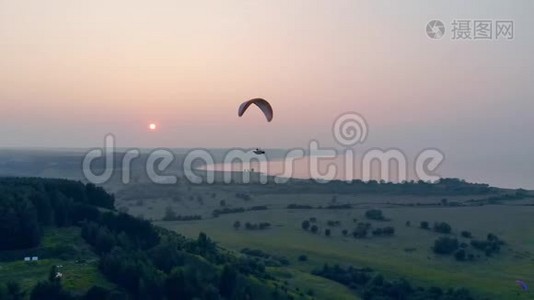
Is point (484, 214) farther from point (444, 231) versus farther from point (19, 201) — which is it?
point (19, 201)

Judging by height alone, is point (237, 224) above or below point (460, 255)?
above

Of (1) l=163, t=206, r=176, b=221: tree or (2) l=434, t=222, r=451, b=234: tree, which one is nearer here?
(2) l=434, t=222, r=451, b=234: tree

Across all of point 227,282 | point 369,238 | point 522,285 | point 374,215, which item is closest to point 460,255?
point 369,238

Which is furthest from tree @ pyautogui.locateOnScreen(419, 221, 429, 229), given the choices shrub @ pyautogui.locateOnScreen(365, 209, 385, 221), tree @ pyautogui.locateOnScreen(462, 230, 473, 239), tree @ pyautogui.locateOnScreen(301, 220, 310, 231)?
tree @ pyautogui.locateOnScreen(301, 220, 310, 231)

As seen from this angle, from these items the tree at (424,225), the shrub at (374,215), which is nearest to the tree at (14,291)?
the tree at (424,225)

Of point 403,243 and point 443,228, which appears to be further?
point 443,228

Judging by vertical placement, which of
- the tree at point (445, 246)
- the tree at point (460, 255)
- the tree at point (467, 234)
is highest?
the tree at point (467, 234)

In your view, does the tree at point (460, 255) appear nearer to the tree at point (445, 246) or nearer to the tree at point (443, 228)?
the tree at point (445, 246)

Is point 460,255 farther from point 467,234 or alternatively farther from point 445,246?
point 467,234

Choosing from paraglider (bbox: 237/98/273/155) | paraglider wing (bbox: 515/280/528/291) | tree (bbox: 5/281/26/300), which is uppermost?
paraglider (bbox: 237/98/273/155)

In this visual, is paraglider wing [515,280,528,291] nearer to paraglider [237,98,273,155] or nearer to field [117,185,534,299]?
field [117,185,534,299]
